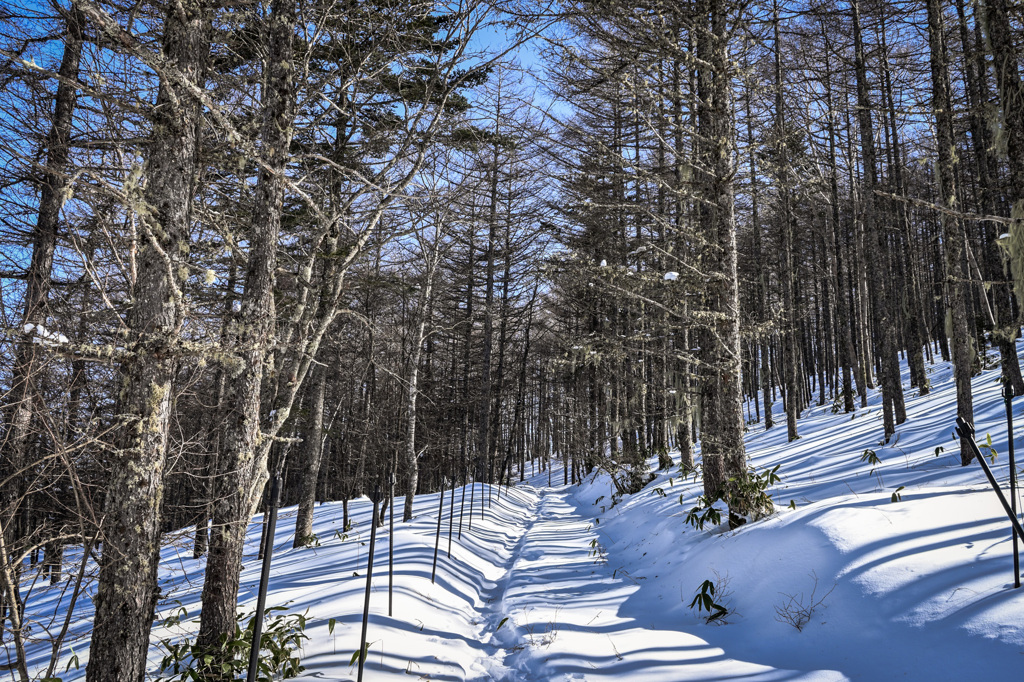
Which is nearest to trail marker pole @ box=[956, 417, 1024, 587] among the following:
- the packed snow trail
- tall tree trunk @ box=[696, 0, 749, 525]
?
the packed snow trail

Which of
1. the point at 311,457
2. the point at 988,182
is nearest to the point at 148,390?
the point at 311,457

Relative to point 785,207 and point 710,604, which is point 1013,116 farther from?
point 785,207

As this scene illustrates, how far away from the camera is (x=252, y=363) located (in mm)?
4418

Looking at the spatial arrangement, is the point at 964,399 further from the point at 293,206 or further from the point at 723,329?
the point at 293,206

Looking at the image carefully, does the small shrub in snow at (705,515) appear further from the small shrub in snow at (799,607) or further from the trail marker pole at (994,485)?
the trail marker pole at (994,485)

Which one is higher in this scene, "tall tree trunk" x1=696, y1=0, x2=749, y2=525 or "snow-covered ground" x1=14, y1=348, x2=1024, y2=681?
"tall tree trunk" x1=696, y1=0, x2=749, y2=525

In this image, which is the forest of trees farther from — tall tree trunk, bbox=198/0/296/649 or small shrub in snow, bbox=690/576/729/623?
small shrub in snow, bbox=690/576/729/623

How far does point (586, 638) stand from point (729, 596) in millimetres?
1487

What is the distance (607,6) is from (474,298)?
16.5 metres

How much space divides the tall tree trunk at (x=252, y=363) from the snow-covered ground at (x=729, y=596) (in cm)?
93

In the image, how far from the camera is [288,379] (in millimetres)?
5152

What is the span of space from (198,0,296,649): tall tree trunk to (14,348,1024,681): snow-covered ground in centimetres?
93

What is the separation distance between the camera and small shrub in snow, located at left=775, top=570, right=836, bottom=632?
4141mm

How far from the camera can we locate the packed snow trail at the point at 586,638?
4012 mm
